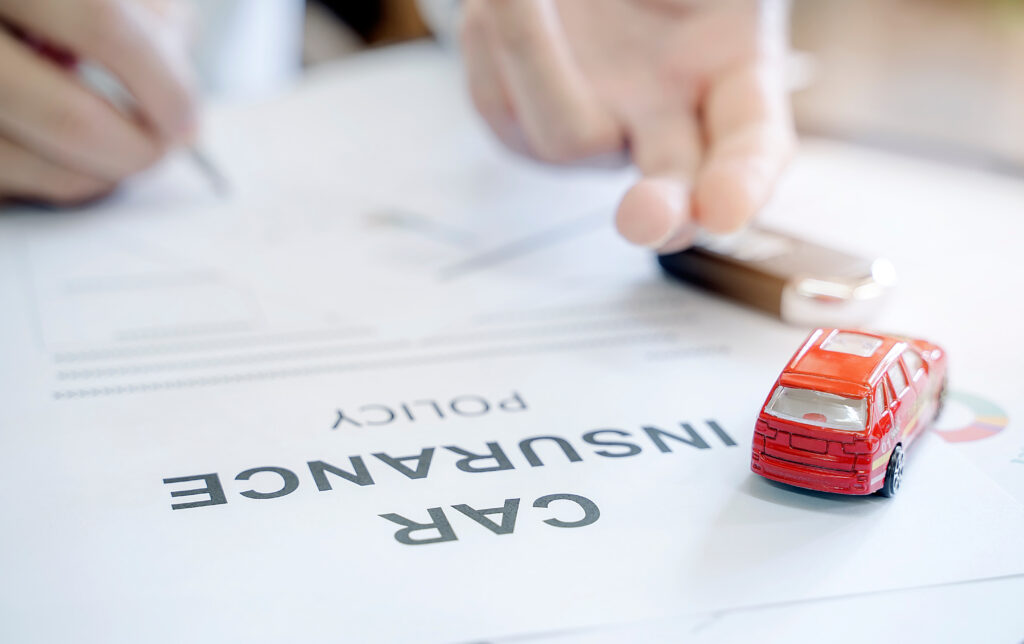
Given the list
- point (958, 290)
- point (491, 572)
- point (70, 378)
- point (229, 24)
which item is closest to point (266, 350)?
point (70, 378)

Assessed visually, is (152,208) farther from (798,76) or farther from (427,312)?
(798,76)

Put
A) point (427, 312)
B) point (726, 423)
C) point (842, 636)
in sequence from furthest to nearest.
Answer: point (427, 312), point (726, 423), point (842, 636)

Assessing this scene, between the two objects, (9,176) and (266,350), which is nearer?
(266,350)

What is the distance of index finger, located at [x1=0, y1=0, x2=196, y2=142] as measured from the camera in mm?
768

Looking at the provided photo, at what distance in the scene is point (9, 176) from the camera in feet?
2.62

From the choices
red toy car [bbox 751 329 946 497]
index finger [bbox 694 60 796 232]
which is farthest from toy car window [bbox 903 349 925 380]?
index finger [bbox 694 60 796 232]

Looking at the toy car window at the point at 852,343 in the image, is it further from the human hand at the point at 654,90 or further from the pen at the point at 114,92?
the pen at the point at 114,92

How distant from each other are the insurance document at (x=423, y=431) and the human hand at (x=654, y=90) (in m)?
0.07

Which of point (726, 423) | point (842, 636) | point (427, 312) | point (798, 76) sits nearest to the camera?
point (842, 636)

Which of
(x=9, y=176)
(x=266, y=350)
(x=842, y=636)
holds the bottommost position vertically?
(x=842, y=636)

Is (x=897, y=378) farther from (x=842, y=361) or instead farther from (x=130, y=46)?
(x=130, y=46)

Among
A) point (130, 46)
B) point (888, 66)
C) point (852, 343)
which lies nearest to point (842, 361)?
point (852, 343)

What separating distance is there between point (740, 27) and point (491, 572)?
551 millimetres

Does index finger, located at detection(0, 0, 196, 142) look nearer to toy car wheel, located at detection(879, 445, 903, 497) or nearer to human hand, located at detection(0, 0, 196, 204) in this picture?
human hand, located at detection(0, 0, 196, 204)
